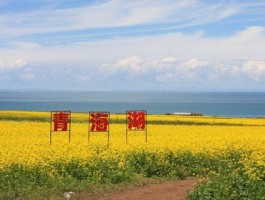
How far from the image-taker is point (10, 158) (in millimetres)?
16766

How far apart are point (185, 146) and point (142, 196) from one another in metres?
6.65

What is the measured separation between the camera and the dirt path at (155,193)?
14.3 meters

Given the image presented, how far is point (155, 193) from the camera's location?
15000mm

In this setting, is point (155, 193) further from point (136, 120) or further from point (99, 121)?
point (136, 120)

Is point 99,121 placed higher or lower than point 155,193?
higher

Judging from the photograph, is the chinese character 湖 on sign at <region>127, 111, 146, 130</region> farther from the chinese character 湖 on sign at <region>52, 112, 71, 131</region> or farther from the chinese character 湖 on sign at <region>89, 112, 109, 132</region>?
the chinese character 湖 on sign at <region>52, 112, 71, 131</region>

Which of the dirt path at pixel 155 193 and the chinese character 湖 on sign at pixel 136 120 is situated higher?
the chinese character 湖 on sign at pixel 136 120

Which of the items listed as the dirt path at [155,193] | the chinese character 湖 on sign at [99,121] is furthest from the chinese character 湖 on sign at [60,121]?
the dirt path at [155,193]


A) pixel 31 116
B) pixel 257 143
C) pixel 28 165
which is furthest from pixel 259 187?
pixel 31 116

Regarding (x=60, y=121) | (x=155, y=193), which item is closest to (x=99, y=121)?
(x=60, y=121)

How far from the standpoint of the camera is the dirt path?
1429cm

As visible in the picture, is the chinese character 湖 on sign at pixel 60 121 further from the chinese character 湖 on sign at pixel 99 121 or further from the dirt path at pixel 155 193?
the dirt path at pixel 155 193

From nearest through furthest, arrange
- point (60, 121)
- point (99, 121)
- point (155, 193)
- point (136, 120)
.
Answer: point (155, 193)
point (60, 121)
point (99, 121)
point (136, 120)

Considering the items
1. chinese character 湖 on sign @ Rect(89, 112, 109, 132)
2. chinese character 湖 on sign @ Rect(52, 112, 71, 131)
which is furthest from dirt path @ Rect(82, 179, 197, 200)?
chinese character 湖 on sign @ Rect(52, 112, 71, 131)
